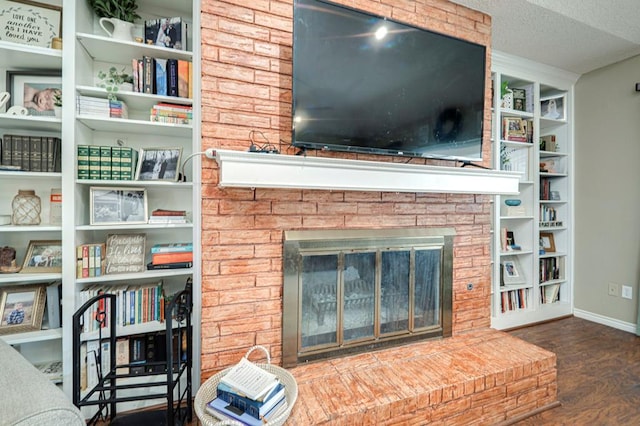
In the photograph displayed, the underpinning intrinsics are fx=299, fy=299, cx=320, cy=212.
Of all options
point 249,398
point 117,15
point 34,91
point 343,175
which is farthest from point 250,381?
point 117,15

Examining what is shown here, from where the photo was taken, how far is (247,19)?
159 cm

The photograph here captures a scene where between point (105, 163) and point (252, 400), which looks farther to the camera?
point (105, 163)

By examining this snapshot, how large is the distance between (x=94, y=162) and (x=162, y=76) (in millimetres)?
625

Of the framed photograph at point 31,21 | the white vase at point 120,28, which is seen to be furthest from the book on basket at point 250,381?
the framed photograph at point 31,21

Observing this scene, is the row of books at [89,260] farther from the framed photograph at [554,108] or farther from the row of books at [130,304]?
the framed photograph at [554,108]

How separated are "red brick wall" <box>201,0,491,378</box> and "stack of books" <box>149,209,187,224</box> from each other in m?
0.37

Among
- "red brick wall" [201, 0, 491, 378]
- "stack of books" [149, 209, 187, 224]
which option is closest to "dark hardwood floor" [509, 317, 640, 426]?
"red brick wall" [201, 0, 491, 378]

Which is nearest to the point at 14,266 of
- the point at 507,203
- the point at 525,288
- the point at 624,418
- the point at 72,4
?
the point at 72,4

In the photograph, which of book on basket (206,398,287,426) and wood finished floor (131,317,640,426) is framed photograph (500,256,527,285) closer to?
wood finished floor (131,317,640,426)

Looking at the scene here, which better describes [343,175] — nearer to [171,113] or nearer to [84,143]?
[171,113]

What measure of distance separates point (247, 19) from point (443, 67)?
1201 millimetres

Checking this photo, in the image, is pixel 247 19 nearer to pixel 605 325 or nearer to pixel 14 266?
pixel 14 266

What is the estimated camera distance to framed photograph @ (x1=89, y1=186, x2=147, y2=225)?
1.68m

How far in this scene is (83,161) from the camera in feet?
5.36
